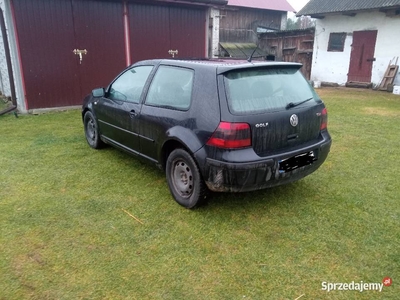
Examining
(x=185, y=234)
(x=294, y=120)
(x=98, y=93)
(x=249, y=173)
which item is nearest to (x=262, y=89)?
(x=294, y=120)

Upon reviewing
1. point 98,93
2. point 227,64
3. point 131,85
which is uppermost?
point 227,64

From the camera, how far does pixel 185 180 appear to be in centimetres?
346

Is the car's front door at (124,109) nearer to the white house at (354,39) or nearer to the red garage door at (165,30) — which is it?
the red garage door at (165,30)

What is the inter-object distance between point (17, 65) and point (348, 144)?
7542mm

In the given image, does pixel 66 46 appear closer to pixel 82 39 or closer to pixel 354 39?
pixel 82 39

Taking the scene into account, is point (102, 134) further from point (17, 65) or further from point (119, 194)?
point (17, 65)

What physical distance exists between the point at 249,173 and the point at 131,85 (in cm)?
217

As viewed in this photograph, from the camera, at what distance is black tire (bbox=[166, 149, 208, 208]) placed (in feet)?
10.6

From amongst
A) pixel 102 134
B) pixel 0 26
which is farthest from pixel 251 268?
pixel 0 26

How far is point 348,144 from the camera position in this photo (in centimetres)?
559

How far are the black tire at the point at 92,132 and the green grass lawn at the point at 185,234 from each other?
0.47 meters

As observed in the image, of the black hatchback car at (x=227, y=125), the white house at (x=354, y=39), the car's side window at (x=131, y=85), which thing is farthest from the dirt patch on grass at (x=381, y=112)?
the car's side window at (x=131, y=85)

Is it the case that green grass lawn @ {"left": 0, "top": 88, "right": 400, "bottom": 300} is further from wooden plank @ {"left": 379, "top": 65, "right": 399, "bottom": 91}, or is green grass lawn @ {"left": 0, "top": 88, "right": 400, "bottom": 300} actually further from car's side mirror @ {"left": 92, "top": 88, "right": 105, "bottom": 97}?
wooden plank @ {"left": 379, "top": 65, "right": 399, "bottom": 91}

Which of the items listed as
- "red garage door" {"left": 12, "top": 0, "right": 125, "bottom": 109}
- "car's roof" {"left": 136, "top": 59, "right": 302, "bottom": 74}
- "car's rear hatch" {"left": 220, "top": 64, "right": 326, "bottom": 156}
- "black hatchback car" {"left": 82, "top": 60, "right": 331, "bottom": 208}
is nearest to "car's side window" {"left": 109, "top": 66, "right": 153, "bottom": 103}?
"black hatchback car" {"left": 82, "top": 60, "right": 331, "bottom": 208}
